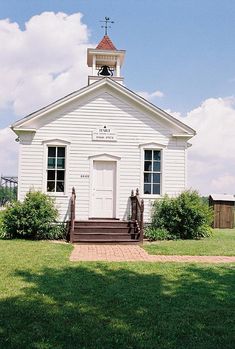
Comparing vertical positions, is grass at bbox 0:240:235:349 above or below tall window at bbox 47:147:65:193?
below

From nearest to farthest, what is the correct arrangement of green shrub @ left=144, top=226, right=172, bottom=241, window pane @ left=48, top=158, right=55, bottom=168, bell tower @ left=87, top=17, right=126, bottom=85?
green shrub @ left=144, top=226, right=172, bottom=241 < window pane @ left=48, top=158, right=55, bottom=168 < bell tower @ left=87, top=17, right=126, bottom=85

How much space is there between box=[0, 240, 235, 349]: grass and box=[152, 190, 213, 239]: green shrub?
5.74 m

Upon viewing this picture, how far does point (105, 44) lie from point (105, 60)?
0.75 meters

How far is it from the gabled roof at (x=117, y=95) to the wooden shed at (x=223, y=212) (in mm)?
7217

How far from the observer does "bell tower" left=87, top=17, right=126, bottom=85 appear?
17562 millimetres

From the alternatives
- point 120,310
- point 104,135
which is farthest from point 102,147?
point 120,310

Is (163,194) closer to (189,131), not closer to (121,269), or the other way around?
(189,131)

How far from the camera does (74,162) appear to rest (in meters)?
15.5

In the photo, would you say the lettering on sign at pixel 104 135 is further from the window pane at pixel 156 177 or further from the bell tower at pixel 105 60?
the bell tower at pixel 105 60

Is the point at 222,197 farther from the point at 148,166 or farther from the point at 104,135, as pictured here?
the point at 104,135

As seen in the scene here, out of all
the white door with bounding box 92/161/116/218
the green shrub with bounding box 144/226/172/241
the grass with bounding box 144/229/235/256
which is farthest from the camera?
the white door with bounding box 92/161/116/218

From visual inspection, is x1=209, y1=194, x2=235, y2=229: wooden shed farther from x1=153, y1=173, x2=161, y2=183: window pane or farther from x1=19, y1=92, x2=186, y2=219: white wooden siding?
x1=153, y1=173, x2=161, y2=183: window pane

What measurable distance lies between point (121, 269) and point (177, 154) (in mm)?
8367

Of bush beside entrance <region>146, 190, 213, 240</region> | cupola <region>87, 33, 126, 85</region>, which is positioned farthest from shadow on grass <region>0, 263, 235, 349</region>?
cupola <region>87, 33, 126, 85</region>
